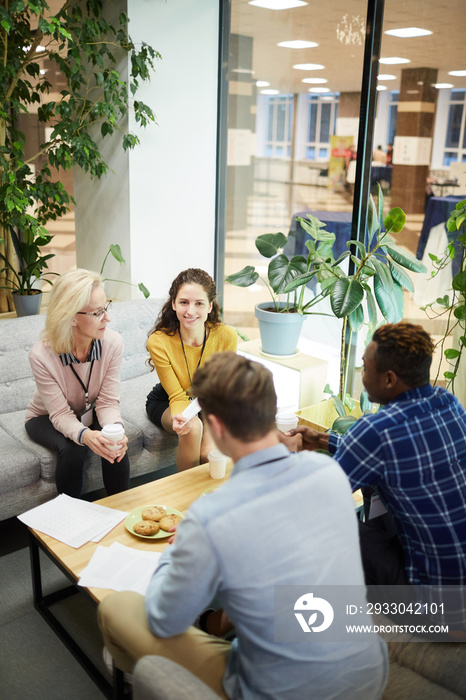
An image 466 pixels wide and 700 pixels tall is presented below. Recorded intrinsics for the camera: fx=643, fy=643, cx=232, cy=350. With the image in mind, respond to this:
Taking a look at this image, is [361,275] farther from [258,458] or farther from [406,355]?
[258,458]

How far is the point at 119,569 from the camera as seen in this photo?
75.5 inches

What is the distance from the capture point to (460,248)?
336 cm

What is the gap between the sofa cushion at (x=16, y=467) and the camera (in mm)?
2621

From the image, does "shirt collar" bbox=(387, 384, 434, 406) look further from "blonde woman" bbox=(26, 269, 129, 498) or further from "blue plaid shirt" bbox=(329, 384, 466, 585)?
"blonde woman" bbox=(26, 269, 129, 498)

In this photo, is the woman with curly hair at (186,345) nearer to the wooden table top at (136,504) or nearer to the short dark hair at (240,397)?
the wooden table top at (136,504)

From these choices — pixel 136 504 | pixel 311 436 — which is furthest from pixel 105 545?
pixel 311 436

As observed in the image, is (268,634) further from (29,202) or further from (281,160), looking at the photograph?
(281,160)

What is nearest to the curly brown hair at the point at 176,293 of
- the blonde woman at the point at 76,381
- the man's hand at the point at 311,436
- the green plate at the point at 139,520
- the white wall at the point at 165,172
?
the blonde woman at the point at 76,381

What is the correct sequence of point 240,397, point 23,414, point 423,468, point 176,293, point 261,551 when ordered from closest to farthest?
point 261,551 → point 240,397 → point 423,468 → point 176,293 → point 23,414

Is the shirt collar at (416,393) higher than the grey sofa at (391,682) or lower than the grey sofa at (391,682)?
higher

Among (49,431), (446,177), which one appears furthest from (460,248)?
(49,431)

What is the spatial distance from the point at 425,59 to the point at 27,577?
3.16m

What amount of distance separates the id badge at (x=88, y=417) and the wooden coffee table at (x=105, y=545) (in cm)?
56

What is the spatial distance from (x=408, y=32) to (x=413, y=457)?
2.64m
